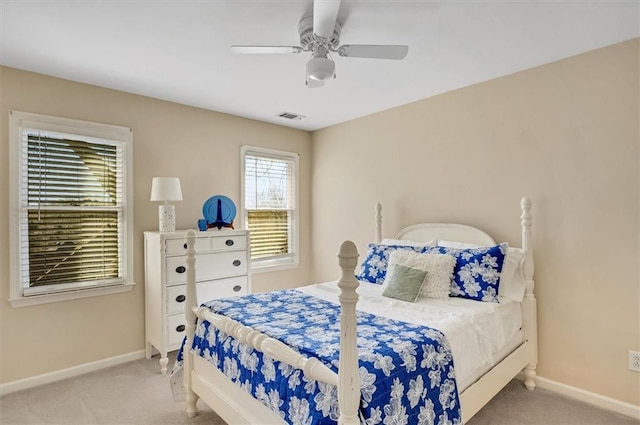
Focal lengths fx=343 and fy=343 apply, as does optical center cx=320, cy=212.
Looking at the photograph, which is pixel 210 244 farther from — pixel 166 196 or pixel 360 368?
pixel 360 368

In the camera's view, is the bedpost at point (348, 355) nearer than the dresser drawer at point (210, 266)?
Yes

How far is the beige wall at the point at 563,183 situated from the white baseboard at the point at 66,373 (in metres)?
3.02

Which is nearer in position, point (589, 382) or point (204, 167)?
point (589, 382)

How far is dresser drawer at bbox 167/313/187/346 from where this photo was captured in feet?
9.71

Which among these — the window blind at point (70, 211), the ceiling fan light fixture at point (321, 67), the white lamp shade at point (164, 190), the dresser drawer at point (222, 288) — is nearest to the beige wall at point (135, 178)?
the window blind at point (70, 211)

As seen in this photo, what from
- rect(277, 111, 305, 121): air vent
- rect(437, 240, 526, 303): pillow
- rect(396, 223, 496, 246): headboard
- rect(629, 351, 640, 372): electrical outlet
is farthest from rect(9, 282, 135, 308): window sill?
rect(629, 351, 640, 372): electrical outlet

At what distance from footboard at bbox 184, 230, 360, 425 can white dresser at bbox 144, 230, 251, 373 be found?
79 centimetres

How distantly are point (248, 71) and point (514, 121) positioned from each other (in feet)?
7.19

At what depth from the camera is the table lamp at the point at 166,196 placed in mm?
3047

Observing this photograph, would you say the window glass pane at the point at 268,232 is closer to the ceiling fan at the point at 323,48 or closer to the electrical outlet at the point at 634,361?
the ceiling fan at the point at 323,48

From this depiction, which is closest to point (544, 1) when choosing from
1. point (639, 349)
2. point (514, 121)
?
point (514, 121)

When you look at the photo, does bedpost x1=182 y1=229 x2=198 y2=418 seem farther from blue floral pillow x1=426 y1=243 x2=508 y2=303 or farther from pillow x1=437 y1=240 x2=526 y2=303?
pillow x1=437 y1=240 x2=526 y2=303

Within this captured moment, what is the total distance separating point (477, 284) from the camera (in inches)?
98.0

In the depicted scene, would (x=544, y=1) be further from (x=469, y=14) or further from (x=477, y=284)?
(x=477, y=284)
